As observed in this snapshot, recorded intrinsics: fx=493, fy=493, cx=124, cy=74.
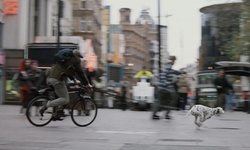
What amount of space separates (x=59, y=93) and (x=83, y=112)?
797 mm

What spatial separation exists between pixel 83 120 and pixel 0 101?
1514 cm

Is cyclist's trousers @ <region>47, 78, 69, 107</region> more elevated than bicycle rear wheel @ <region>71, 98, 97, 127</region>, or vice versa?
cyclist's trousers @ <region>47, 78, 69, 107</region>

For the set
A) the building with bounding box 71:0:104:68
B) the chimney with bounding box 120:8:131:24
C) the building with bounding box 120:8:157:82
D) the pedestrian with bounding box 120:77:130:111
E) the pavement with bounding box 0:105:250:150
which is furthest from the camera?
the chimney with bounding box 120:8:131:24

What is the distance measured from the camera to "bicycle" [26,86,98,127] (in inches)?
419

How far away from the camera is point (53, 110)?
1076 cm

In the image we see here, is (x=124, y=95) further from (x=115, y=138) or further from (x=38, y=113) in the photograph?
(x=115, y=138)

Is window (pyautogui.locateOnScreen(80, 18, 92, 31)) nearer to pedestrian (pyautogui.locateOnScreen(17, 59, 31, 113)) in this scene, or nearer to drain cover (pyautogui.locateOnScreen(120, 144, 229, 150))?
pedestrian (pyautogui.locateOnScreen(17, 59, 31, 113))

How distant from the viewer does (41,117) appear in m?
10.8

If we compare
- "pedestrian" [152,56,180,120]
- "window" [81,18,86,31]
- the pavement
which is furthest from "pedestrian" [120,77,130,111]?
"window" [81,18,86,31]

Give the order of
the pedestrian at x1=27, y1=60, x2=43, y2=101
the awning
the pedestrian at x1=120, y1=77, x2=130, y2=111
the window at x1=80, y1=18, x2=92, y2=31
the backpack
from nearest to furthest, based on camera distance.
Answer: the backpack, the pedestrian at x1=27, y1=60, x2=43, y2=101, the pedestrian at x1=120, y1=77, x2=130, y2=111, the awning, the window at x1=80, y1=18, x2=92, y2=31

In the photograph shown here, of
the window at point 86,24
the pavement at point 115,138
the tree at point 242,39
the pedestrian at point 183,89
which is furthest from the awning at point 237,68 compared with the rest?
the window at point 86,24

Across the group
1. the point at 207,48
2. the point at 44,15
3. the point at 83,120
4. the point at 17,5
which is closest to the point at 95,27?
the point at 207,48

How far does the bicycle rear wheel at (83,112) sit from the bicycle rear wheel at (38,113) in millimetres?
528

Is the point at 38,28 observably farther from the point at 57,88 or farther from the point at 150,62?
the point at 150,62
